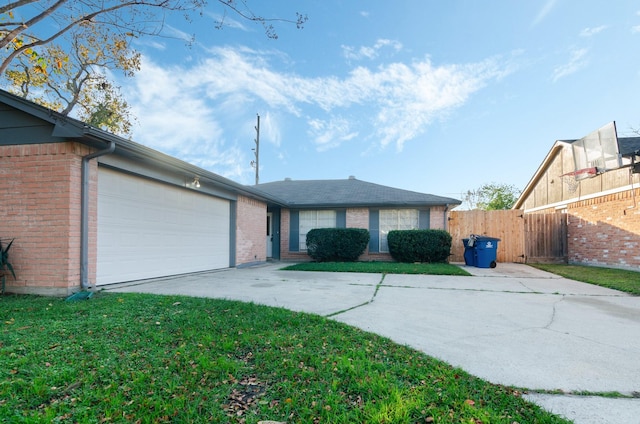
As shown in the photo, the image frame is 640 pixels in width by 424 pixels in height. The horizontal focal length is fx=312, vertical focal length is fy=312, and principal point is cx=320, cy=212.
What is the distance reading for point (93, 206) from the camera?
5.89 m

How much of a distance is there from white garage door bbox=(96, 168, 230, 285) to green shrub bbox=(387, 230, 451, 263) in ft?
22.2

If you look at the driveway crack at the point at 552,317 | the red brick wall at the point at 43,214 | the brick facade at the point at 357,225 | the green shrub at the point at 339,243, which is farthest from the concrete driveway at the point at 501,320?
the brick facade at the point at 357,225

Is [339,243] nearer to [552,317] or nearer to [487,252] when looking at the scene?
[487,252]

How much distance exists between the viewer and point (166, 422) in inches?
76.8

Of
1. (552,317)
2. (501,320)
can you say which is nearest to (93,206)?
(501,320)

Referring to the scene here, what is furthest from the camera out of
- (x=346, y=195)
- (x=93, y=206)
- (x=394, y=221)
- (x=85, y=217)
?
(x=346, y=195)

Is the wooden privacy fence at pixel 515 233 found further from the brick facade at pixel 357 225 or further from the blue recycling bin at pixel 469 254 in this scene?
the blue recycling bin at pixel 469 254

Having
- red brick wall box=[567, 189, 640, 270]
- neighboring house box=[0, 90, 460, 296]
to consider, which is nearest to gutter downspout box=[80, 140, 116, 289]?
neighboring house box=[0, 90, 460, 296]

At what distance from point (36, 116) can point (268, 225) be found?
32.7ft

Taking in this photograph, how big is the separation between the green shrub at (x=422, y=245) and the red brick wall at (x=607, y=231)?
5267 mm

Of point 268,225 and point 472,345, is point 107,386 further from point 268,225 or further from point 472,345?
point 268,225

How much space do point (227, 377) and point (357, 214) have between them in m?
11.5

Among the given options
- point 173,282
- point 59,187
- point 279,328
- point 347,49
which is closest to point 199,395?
point 279,328

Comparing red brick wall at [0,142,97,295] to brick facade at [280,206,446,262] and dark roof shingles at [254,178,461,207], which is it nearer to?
dark roof shingles at [254,178,461,207]
